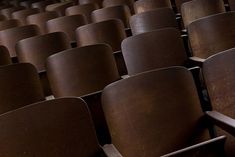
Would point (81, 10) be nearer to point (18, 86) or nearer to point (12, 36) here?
point (12, 36)

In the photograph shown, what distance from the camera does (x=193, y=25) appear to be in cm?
170

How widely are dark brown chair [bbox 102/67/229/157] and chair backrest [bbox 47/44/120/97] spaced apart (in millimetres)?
448

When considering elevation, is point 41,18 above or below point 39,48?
above

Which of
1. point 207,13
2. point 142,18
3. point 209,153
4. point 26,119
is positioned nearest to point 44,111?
point 26,119

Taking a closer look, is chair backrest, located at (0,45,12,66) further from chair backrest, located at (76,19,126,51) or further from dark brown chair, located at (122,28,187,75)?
dark brown chair, located at (122,28,187,75)

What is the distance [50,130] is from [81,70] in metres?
0.53

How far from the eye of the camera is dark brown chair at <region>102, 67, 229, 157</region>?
1.11m

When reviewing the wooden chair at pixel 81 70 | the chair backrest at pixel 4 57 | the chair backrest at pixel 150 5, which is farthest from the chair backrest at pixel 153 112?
the chair backrest at pixel 150 5

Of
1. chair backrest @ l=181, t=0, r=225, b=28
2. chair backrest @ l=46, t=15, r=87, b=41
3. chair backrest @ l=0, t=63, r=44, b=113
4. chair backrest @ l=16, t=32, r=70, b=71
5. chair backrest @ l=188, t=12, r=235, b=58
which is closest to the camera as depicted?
chair backrest @ l=0, t=63, r=44, b=113

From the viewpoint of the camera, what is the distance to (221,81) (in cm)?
120

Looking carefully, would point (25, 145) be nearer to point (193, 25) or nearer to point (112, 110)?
point (112, 110)

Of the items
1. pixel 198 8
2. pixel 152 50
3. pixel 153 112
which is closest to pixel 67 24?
pixel 198 8

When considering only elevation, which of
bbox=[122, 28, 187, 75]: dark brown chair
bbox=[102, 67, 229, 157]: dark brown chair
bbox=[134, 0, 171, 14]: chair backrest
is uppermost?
bbox=[134, 0, 171, 14]: chair backrest

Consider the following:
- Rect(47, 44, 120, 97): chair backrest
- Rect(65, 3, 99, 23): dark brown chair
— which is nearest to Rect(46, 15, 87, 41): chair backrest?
Rect(65, 3, 99, 23): dark brown chair
